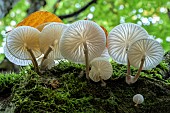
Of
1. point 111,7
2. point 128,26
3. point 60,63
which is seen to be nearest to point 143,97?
point 128,26

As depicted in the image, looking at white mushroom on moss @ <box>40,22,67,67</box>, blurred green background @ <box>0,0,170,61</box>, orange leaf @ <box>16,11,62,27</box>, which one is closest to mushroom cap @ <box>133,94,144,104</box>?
white mushroom on moss @ <box>40,22,67,67</box>

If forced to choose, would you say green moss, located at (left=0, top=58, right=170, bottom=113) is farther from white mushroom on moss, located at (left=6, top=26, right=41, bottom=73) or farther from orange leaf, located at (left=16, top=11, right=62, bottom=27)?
orange leaf, located at (left=16, top=11, right=62, bottom=27)

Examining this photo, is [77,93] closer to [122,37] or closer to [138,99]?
[138,99]

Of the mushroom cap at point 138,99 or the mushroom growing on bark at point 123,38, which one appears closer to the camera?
the mushroom cap at point 138,99

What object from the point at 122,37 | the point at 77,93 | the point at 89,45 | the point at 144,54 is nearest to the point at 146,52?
the point at 144,54

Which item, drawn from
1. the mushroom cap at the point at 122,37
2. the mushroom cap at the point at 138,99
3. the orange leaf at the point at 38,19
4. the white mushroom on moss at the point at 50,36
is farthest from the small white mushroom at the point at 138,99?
the orange leaf at the point at 38,19

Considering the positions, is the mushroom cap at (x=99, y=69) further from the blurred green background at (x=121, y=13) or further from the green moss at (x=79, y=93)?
the blurred green background at (x=121, y=13)

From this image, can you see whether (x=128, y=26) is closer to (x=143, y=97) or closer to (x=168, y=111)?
(x=143, y=97)
